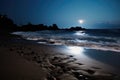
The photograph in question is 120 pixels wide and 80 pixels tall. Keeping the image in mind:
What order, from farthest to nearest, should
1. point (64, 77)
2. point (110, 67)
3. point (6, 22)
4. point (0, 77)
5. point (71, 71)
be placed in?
point (6, 22)
point (110, 67)
point (71, 71)
point (64, 77)
point (0, 77)

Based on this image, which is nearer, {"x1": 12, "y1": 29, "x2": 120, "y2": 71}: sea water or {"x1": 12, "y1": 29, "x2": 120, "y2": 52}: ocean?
{"x1": 12, "y1": 29, "x2": 120, "y2": 71}: sea water

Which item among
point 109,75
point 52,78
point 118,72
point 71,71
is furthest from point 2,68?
point 118,72

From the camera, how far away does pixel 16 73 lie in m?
4.38

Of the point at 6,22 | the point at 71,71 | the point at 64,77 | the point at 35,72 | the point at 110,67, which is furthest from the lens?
the point at 6,22

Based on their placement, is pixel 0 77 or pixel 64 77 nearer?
pixel 0 77

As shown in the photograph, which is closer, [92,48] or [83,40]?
[92,48]

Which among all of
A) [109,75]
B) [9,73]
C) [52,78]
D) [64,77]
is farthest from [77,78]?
[9,73]

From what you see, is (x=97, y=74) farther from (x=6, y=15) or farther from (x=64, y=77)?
(x=6, y=15)

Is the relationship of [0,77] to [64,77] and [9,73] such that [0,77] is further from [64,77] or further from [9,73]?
[64,77]

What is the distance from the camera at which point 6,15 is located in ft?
241

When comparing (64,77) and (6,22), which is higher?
(6,22)

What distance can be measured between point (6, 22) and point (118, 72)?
71.8m

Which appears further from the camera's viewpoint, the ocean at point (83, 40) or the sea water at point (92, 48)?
the ocean at point (83, 40)

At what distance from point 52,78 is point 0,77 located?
1.34m
